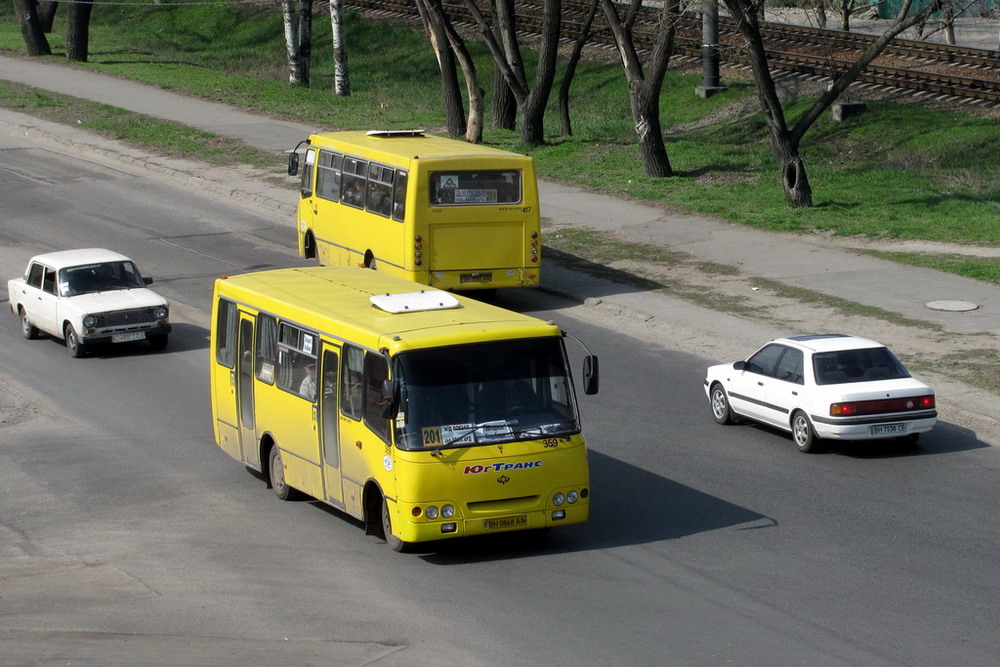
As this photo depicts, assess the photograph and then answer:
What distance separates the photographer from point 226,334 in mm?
15586

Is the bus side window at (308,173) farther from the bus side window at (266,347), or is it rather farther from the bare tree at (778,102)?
Answer: the bus side window at (266,347)

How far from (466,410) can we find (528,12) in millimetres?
44461

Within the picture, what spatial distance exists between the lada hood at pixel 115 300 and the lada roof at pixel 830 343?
10.1m

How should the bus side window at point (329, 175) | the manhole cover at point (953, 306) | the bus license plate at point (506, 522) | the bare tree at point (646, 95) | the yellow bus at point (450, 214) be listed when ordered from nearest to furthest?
the bus license plate at point (506, 522), the manhole cover at point (953, 306), the yellow bus at point (450, 214), the bus side window at point (329, 175), the bare tree at point (646, 95)

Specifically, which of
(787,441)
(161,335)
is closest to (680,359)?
(787,441)

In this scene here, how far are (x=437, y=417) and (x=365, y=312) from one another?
5.26 feet

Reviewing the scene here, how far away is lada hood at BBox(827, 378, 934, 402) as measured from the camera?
51.9 ft

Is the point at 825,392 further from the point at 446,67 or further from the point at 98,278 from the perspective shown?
the point at 446,67

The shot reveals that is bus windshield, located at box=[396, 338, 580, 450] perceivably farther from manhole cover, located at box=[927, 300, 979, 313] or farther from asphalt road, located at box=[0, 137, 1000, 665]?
manhole cover, located at box=[927, 300, 979, 313]

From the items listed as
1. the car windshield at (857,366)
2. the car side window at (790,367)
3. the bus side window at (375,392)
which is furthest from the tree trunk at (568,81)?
the bus side window at (375,392)

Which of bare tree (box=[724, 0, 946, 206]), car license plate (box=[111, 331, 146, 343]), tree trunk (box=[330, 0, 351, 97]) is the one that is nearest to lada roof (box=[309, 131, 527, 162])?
car license plate (box=[111, 331, 146, 343])

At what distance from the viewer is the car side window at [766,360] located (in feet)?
56.4

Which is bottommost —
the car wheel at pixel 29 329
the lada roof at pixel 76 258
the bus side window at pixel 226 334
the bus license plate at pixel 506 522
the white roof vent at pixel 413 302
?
the car wheel at pixel 29 329

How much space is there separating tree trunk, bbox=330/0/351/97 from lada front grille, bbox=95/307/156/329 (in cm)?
2404
